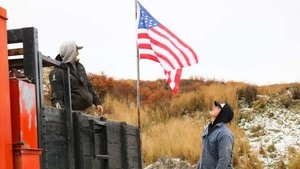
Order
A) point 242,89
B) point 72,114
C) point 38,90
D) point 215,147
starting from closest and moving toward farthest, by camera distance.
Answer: point 38,90, point 72,114, point 215,147, point 242,89

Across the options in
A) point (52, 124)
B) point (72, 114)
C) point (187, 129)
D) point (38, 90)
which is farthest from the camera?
point (187, 129)

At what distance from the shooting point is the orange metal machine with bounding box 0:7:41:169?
2709mm

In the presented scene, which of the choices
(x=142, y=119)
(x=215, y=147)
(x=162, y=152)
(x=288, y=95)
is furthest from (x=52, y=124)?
(x=288, y=95)

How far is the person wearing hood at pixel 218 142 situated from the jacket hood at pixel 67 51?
1936mm

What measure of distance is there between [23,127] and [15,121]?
0.18 ft

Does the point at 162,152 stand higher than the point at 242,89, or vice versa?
the point at 242,89

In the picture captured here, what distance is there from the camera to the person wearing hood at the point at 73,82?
562cm

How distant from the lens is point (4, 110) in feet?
8.94

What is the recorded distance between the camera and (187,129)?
15.1m

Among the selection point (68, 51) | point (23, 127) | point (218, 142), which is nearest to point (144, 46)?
point (218, 142)

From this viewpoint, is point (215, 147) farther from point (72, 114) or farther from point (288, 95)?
point (288, 95)

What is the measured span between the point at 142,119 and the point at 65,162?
1322 centimetres

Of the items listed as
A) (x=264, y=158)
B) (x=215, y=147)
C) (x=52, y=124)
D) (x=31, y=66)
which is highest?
(x=31, y=66)

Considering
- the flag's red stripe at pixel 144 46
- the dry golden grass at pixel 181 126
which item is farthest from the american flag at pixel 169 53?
the dry golden grass at pixel 181 126
